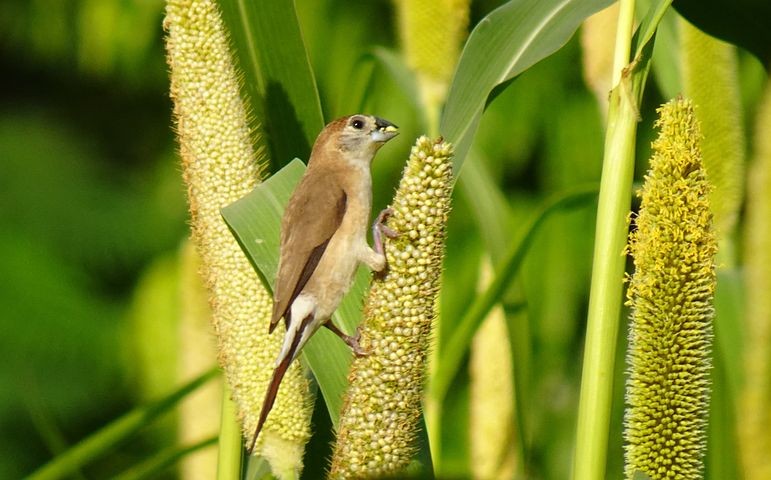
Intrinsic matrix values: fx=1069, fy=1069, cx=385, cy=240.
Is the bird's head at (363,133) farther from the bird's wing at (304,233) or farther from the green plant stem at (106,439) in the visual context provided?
the green plant stem at (106,439)

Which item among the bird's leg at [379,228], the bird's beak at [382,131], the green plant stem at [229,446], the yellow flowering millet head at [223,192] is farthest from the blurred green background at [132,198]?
the green plant stem at [229,446]

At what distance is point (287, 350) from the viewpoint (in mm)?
1605

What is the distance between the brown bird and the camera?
5.43 ft

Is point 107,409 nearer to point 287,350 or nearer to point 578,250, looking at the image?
point 578,250

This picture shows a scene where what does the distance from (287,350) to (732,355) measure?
34.0 inches

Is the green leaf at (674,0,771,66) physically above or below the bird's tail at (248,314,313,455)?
above

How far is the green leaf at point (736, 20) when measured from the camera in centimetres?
186

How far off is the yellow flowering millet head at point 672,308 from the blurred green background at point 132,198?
5.35ft

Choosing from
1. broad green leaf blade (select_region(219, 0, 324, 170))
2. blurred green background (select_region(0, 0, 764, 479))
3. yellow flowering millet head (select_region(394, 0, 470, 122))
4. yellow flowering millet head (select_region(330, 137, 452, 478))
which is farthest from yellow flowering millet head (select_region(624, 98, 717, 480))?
blurred green background (select_region(0, 0, 764, 479))

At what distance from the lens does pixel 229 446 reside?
162 centimetres

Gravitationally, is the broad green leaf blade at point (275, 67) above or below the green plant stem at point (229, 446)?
above

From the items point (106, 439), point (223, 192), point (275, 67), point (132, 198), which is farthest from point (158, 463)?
point (132, 198)

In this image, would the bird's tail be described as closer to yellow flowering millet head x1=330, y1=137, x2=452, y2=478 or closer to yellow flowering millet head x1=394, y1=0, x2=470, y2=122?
yellow flowering millet head x1=330, y1=137, x2=452, y2=478

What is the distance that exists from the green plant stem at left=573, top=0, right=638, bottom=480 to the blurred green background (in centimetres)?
153
